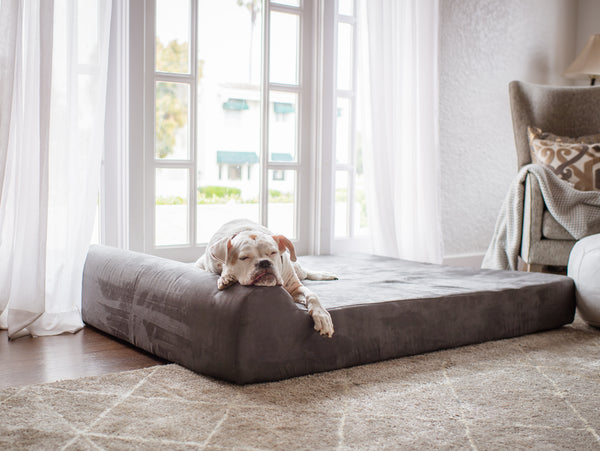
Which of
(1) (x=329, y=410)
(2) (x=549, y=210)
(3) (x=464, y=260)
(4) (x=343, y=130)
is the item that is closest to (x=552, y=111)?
(2) (x=549, y=210)

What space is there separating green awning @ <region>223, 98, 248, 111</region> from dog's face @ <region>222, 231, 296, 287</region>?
53.3 inches

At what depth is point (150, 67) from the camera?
110 inches

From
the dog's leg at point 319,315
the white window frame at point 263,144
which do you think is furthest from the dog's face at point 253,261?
the white window frame at point 263,144

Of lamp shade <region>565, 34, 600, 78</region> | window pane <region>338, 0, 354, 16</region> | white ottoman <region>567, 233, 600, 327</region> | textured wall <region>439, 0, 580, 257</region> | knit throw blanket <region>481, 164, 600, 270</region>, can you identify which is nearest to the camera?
white ottoman <region>567, 233, 600, 327</region>

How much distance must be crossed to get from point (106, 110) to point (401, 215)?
1.68 meters

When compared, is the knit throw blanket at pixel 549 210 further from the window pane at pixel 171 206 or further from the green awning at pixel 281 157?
the window pane at pixel 171 206

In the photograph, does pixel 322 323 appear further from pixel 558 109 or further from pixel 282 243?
pixel 558 109

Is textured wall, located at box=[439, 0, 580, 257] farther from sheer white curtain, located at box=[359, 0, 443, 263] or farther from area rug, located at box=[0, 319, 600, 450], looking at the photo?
area rug, located at box=[0, 319, 600, 450]

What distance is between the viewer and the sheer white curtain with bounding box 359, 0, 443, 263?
3322mm

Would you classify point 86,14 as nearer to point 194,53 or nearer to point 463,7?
point 194,53

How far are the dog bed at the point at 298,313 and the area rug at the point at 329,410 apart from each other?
0.07 m

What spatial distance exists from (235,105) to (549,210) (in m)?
1.57

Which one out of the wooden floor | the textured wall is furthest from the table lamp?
the wooden floor

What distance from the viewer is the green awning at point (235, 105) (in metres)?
3.03
